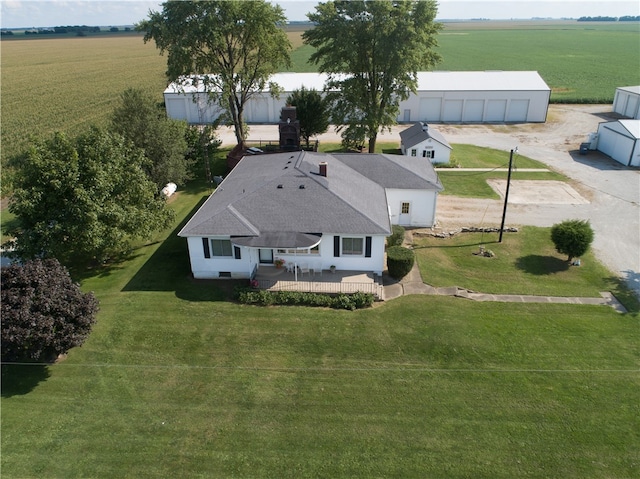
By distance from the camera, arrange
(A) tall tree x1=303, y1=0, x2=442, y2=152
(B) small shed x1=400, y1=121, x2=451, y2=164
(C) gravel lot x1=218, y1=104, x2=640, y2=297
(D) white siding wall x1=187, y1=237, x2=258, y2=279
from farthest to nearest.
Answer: (B) small shed x1=400, y1=121, x2=451, y2=164 < (A) tall tree x1=303, y1=0, x2=442, y2=152 < (C) gravel lot x1=218, y1=104, x2=640, y2=297 < (D) white siding wall x1=187, y1=237, x2=258, y2=279

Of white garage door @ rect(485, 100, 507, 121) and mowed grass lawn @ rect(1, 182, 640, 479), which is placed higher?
white garage door @ rect(485, 100, 507, 121)

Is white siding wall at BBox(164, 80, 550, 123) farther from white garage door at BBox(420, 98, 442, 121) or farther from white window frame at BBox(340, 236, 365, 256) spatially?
white window frame at BBox(340, 236, 365, 256)

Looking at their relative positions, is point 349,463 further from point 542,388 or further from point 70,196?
point 70,196

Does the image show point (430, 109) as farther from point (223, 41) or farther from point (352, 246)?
point (352, 246)

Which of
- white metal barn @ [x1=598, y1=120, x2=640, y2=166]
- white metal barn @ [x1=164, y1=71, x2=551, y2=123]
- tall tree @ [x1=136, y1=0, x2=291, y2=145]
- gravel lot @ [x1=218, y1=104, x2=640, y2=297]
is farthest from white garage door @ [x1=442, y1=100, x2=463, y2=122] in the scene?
tall tree @ [x1=136, y1=0, x2=291, y2=145]

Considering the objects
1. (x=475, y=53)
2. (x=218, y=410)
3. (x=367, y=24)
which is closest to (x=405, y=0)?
(x=367, y=24)

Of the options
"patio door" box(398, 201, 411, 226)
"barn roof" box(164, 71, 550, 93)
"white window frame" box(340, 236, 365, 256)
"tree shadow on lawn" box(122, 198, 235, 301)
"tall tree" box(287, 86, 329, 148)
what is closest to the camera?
"tree shadow on lawn" box(122, 198, 235, 301)

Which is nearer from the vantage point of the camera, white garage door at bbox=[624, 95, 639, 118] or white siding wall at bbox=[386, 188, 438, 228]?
white siding wall at bbox=[386, 188, 438, 228]

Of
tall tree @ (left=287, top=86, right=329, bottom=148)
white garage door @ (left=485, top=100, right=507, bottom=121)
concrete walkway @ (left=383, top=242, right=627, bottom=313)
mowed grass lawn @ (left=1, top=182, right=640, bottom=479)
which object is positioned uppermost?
tall tree @ (left=287, top=86, right=329, bottom=148)
